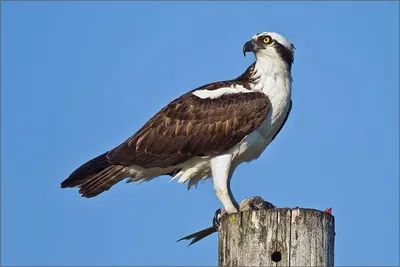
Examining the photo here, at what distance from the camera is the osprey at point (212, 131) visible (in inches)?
396

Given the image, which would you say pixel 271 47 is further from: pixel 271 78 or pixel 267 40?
pixel 271 78

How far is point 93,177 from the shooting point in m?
10.4

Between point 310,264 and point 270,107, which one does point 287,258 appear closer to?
point 310,264

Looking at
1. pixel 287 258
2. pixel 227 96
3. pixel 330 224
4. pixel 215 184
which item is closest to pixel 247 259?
pixel 287 258

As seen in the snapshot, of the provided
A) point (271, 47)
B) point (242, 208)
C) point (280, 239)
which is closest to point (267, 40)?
point (271, 47)

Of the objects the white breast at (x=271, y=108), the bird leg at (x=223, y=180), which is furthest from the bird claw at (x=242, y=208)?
the white breast at (x=271, y=108)

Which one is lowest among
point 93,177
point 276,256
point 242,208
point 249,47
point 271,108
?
point 276,256

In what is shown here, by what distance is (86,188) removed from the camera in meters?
10.4

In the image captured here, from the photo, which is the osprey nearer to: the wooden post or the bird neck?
the bird neck

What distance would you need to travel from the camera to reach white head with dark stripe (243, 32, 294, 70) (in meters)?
10.5

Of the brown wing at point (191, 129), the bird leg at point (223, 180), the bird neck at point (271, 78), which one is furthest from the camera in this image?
the bird neck at point (271, 78)

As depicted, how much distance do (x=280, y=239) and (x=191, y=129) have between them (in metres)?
3.71

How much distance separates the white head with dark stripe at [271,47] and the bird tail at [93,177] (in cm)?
217

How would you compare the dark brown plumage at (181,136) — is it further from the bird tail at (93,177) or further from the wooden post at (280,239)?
the wooden post at (280,239)
